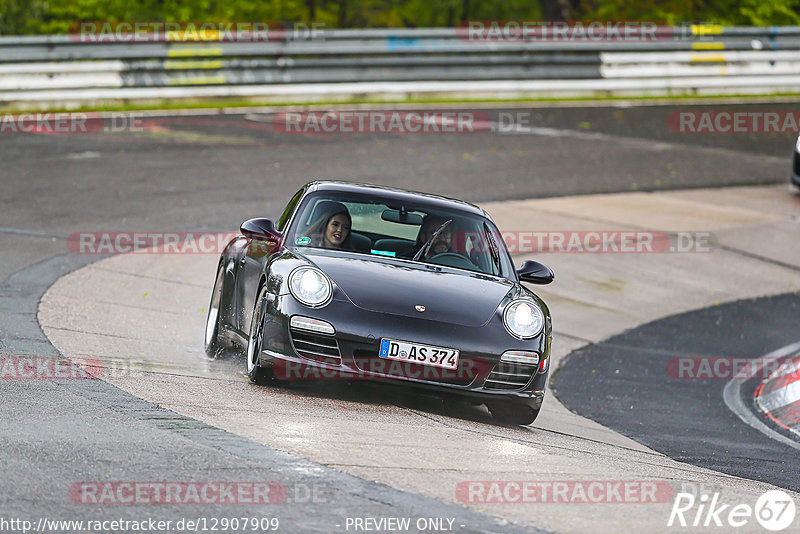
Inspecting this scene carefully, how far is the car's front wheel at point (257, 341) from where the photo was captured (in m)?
7.27

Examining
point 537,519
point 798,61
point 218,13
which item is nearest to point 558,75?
point 798,61

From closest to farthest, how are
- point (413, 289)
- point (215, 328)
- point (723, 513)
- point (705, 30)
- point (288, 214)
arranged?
point (723, 513) < point (413, 289) < point (288, 214) < point (215, 328) < point (705, 30)

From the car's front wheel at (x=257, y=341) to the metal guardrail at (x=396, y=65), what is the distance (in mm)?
13378

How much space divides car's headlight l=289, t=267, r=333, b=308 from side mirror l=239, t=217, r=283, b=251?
0.88 metres

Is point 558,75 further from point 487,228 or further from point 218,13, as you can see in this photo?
point 487,228

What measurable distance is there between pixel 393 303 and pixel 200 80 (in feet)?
50.1

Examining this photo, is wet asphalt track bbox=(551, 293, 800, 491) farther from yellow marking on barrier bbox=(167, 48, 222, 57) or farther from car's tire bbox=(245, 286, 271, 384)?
yellow marking on barrier bbox=(167, 48, 222, 57)

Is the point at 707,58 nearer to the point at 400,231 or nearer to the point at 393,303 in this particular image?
the point at 400,231

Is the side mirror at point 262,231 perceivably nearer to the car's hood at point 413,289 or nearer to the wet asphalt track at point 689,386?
the car's hood at point 413,289

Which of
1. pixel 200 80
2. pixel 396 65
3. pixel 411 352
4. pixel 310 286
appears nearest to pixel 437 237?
pixel 310 286

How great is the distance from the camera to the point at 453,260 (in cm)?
817

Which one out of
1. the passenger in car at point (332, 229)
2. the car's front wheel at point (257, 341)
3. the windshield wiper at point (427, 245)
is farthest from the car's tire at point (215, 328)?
the windshield wiper at point (427, 245)

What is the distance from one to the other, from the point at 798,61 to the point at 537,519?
80.8 ft

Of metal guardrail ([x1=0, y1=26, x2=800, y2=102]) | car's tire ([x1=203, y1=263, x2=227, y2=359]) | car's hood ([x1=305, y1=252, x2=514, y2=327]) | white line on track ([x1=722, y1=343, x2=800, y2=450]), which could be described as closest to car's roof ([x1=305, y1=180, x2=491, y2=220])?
car's hood ([x1=305, y1=252, x2=514, y2=327])
